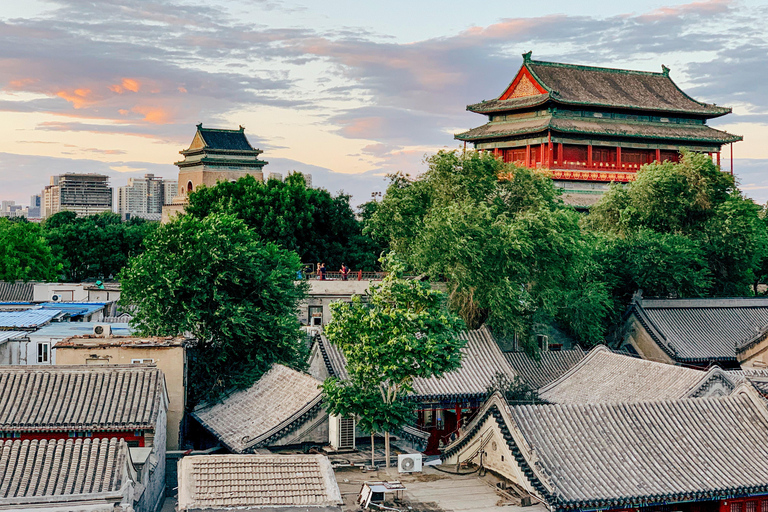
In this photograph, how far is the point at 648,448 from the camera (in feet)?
60.6

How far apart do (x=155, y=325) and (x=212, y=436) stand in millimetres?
4938

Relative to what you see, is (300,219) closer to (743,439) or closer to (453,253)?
(453,253)

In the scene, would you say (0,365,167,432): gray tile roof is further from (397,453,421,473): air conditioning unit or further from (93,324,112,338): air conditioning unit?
(397,453,421,473): air conditioning unit

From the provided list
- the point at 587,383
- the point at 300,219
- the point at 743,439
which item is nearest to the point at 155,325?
the point at 587,383

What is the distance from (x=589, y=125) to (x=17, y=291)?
32.5 meters

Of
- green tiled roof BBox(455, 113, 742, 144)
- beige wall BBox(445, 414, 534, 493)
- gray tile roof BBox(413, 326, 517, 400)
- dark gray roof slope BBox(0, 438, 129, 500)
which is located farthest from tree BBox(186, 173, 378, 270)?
dark gray roof slope BBox(0, 438, 129, 500)

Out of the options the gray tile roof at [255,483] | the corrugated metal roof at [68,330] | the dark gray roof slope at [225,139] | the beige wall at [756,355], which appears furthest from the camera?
the dark gray roof slope at [225,139]

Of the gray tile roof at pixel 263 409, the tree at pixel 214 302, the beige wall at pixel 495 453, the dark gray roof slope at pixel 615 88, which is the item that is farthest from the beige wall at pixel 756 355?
the dark gray roof slope at pixel 615 88

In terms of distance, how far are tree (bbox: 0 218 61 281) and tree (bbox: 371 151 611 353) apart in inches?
1116

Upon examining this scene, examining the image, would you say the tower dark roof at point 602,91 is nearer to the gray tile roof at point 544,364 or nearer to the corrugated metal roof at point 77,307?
the gray tile roof at point 544,364

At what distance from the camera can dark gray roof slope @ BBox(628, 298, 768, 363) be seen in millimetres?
33344

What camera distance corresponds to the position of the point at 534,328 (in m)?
33.6

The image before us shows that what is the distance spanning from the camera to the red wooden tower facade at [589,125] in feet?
159

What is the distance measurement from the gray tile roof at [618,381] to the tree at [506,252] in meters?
5.13
